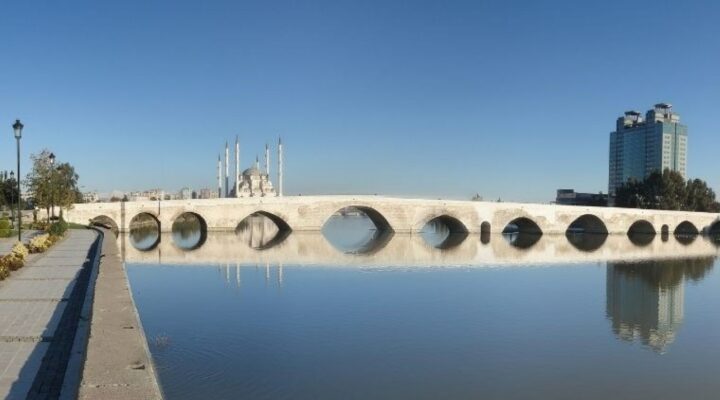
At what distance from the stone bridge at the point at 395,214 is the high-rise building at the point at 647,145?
43.3 metres

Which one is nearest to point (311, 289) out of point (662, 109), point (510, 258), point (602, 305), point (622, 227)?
point (602, 305)

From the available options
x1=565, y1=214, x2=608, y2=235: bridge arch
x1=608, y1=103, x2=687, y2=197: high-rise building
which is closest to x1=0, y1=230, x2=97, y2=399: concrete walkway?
x1=565, y1=214, x2=608, y2=235: bridge arch

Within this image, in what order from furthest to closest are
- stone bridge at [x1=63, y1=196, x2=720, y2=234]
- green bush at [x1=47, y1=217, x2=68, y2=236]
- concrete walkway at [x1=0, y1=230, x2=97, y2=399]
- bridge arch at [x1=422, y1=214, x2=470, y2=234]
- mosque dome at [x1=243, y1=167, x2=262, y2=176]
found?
mosque dome at [x1=243, y1=167, x2=262, y2=176]
bridge arch at [x1=422, y1=214, x2=470, y2=234]
stone bridge at [x1=63, y1=196, x2=720, y2=234]
green bush at [x1=47, y1=217, x2=68, y2=236]
concrete walkway at [x1=0, y1=230, x2=97, y2=399]

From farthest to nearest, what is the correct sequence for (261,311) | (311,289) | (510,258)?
(510,258) < (311,289) < (261,311)

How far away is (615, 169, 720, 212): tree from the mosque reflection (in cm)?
3083

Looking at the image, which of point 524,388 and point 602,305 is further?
point 602,305

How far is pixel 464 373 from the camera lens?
7.23m

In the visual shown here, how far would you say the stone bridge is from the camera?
105ft

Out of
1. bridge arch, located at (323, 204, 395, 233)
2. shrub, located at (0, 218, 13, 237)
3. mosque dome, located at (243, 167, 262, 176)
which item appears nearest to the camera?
shrub, located at (0, 218, 13, 237)

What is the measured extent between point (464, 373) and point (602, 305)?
6.45 meters

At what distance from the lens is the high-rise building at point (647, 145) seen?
3388 inches

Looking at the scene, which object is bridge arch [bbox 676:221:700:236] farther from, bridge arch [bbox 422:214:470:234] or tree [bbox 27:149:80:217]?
tree [bbox 27:149:80:217]

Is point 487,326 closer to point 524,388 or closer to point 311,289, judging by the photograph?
point 524,388

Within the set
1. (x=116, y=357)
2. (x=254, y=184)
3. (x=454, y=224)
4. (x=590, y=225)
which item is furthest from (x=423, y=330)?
(x=254, y=184)
